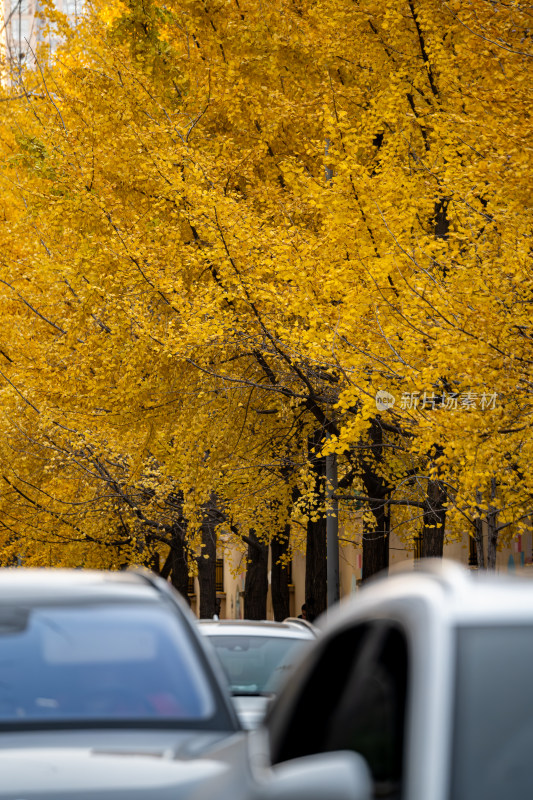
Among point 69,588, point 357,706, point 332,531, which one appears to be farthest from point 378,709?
point 332,531

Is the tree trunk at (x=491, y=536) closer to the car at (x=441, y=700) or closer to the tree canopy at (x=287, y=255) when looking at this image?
the tree canopy at (x=287, y=255)

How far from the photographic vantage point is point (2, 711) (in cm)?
433

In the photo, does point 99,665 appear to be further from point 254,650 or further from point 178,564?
point 178,564

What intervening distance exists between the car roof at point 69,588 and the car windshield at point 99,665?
46 mm

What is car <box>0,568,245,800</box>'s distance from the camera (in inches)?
158

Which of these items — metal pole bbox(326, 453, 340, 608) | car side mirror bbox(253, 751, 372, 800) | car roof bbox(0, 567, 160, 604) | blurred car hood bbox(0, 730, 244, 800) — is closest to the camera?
car side mirror bbox(253, 751, 372, 800)

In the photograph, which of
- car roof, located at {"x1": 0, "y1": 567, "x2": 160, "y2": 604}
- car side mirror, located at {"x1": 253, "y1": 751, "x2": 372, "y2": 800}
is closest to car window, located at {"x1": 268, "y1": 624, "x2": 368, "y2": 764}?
car roof, located at {"x1": 0, "y1": 567, "x2": 160, "y2": 604}

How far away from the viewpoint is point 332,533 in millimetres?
20016

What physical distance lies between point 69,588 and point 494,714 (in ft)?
8.36

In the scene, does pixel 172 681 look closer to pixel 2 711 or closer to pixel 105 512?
pixel 2 711

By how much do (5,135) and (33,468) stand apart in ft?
29.9

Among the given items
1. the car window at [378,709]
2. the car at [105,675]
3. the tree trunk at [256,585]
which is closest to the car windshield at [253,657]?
the car at [105,675]

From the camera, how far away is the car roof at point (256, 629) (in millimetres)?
9195

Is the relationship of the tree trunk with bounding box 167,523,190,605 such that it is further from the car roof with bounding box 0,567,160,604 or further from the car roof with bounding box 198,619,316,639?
the car roof with bounding box 0,567,160,604
